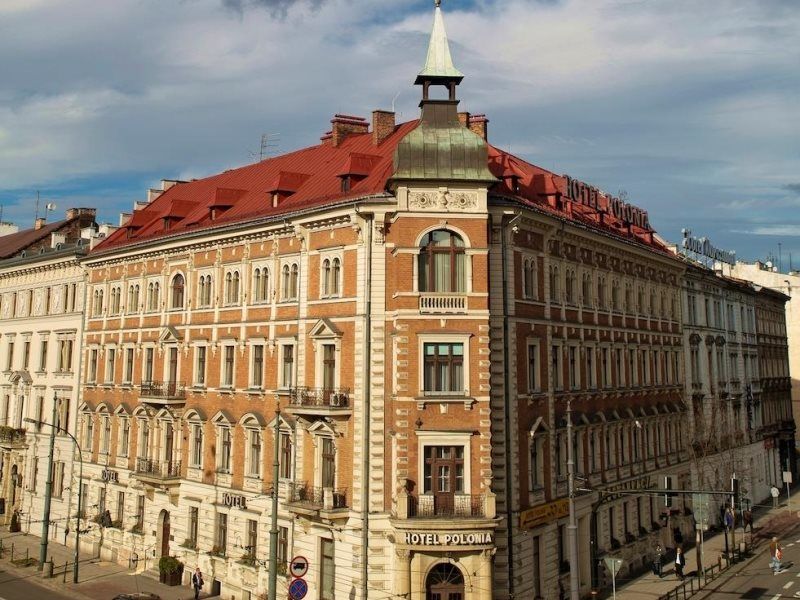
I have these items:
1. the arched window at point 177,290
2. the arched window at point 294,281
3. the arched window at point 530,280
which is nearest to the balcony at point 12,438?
the arched window at point 177,290

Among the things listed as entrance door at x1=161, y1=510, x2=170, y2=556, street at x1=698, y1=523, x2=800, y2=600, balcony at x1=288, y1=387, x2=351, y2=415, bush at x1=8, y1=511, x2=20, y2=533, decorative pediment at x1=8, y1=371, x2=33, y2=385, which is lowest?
street at x1=698, y1=523, x2=800, y2=600

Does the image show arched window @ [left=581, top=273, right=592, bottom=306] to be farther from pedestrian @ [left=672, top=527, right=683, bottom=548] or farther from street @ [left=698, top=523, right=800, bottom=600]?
pedestrian @ [left=672, top=527, right=683, bottom=548]

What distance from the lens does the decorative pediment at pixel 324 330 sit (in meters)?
34.4

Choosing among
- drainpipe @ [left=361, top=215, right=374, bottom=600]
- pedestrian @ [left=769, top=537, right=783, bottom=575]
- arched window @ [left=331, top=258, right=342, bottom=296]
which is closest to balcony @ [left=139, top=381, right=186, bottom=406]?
arched window @ [left=331, top=258, right=342, bottom=296]

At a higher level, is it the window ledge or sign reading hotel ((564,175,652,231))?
sign reading hotel ((564,175,652,231))

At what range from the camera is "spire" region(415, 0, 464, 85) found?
1339 inches

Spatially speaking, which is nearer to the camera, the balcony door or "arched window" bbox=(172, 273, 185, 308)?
the balcony door

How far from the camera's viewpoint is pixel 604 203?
165ft

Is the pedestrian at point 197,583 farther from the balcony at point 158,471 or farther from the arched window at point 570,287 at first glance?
the arched window at point 570,287

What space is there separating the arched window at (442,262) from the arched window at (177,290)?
19096 mm

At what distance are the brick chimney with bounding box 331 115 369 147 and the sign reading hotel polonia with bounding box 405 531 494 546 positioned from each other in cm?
2501

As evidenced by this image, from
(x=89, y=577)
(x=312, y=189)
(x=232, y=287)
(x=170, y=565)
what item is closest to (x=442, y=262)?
(x=312, y=189)

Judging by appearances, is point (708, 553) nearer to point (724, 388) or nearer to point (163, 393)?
point (724, 388)

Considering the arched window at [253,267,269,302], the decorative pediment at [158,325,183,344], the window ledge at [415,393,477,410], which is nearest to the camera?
the window ledge at [415,393,477,410]
